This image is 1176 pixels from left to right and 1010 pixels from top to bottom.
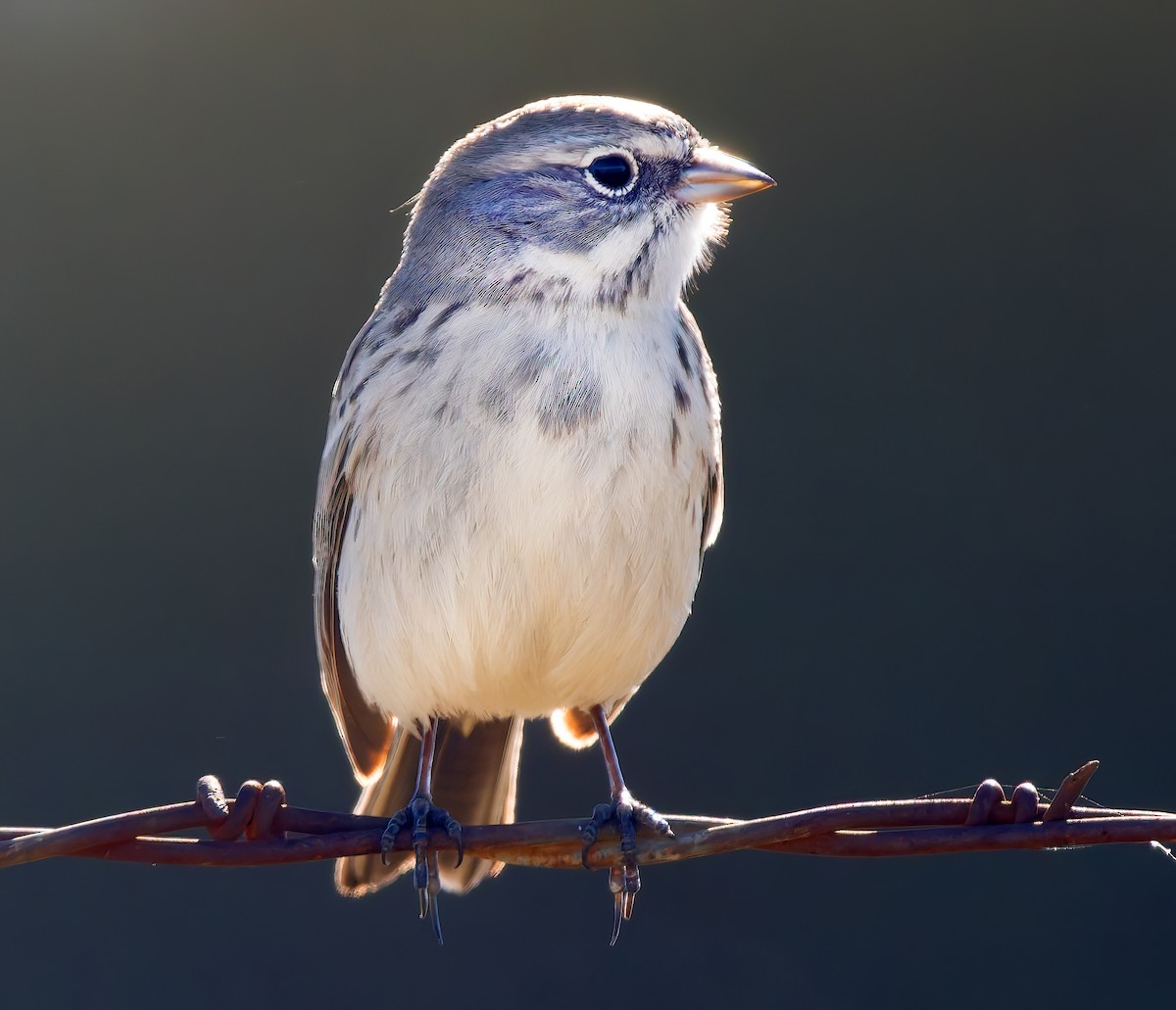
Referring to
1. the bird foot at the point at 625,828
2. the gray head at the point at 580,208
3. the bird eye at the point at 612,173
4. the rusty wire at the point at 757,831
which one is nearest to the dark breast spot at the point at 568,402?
the gray head at the point at 580,208

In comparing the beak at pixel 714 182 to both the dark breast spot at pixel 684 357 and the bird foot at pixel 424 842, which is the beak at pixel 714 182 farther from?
the bird foot at pixel 424 842

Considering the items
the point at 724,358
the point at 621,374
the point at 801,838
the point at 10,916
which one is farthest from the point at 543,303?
the point at 10,916

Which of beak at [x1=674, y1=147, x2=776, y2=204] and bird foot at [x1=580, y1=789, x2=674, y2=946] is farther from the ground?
beak at [x1=674, y1=147, x2=776, y2=204]

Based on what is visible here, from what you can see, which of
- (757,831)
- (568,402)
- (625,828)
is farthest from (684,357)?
(757,831)

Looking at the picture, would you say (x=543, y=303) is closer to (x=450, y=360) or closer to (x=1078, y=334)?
(x=450, y=360)

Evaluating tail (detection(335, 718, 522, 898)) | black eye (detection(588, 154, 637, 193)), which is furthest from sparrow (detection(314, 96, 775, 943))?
tail (detection(335, 718, 522, 898))

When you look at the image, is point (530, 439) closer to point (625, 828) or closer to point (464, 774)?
point (625, 828)

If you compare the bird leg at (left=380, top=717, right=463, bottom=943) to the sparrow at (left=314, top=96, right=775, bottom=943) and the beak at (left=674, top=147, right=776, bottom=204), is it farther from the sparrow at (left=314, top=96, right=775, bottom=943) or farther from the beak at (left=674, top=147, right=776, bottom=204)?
the beak at (left=674, top=147, right=776, bottom=204)
